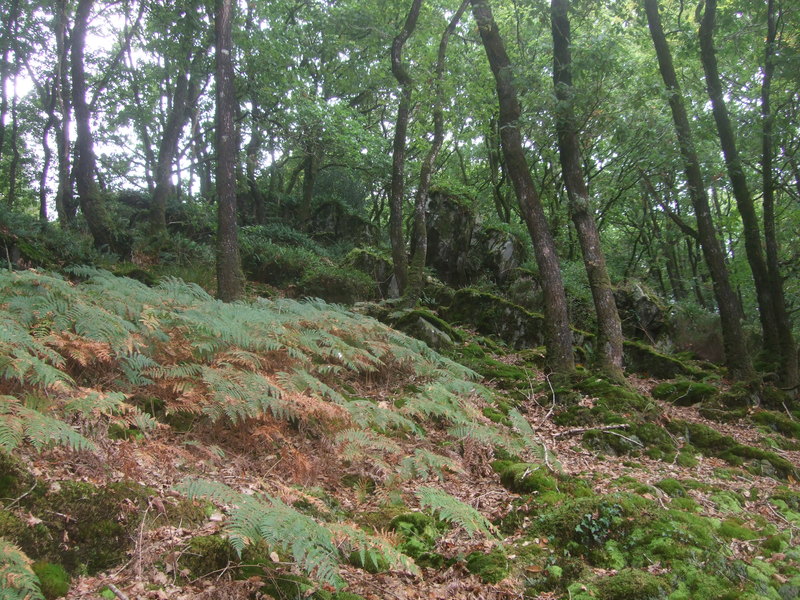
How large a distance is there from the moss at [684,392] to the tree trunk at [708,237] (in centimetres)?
117

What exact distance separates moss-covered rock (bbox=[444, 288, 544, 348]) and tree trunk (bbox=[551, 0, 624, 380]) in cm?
360

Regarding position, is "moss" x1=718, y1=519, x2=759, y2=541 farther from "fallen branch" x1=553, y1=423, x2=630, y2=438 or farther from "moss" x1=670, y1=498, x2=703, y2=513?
"fallen branch" x1=553, y1=423, x2=630, y2=438

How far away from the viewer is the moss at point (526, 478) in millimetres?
4309

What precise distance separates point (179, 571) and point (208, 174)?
24.0 metres

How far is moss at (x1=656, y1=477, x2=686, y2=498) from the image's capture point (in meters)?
4.56

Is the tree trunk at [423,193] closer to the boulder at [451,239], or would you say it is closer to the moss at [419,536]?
the boulder at [451,239]

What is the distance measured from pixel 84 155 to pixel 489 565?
12583 mm

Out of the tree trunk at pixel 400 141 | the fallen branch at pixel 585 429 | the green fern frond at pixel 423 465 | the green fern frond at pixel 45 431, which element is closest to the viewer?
the green fern frond at pixel 45 431

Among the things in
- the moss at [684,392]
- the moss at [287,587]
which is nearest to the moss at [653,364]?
the moss at [684,392]

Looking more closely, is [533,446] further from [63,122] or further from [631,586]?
[63,122]

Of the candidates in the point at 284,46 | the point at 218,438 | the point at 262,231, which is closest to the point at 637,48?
the point at 284,46

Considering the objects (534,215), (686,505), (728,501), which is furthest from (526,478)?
(534,215)

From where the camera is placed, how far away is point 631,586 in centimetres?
288

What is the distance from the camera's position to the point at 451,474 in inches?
181
